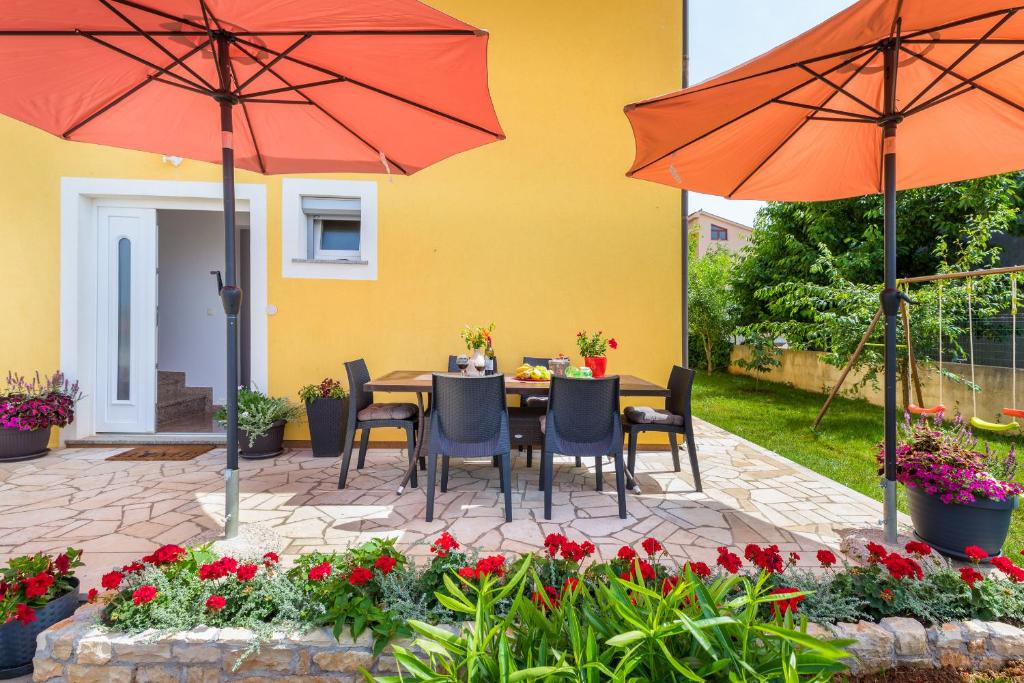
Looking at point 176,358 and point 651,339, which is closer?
point 651,339

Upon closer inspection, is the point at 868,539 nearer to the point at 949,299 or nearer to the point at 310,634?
the point at 310,634

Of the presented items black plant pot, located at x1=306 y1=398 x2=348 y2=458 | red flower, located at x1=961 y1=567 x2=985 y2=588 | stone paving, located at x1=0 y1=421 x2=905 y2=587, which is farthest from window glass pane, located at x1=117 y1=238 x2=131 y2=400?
red flower, located at x1=961 y1=567 x2=985 y2=588

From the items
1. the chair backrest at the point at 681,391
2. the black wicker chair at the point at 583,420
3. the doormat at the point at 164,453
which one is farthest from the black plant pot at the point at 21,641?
the chair backrest at the point at 681,391

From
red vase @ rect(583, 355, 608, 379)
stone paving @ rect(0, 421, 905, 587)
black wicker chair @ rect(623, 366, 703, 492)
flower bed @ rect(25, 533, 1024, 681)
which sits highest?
red vase @ rect(583, 355, 608, 379)

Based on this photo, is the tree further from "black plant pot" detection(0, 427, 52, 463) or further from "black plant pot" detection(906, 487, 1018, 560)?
"black plant pot" detection(0, 427, 52, 463)

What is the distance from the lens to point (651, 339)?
16.3 ft

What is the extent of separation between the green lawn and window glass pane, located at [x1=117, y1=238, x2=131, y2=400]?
22.3 feet

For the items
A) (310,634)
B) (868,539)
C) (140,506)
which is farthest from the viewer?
(140,506)

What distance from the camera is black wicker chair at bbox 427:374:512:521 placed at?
2.99 metres

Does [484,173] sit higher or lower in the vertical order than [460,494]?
higher

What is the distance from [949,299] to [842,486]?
2.80m

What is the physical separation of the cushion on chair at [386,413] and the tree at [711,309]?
10.2m

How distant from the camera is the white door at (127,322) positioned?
4.85m

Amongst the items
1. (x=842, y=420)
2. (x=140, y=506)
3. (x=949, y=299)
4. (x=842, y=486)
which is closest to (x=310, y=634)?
(x=140, y=506)
